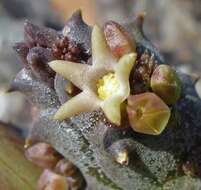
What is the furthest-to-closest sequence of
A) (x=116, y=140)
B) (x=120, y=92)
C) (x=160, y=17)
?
1. (x=160, y=17)
2. (x=116, y=140)
3. (x=120, y=92)

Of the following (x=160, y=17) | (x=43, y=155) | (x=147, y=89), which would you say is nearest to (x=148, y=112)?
(x=147, y=89)

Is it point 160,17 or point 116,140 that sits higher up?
point 116,140

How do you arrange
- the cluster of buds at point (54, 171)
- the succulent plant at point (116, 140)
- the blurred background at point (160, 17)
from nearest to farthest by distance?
1. the succulent plant at point (116, 140)
2. the cluster of buds at point (54, 171)
3. the blurred background at point (160, 17)

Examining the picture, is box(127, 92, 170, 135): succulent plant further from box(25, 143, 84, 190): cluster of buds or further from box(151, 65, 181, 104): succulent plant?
box(25, 143, 84, 190): cluster of buds

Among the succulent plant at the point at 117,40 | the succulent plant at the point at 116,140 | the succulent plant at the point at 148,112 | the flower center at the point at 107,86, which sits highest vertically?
the succulent plant at the point at 117,40

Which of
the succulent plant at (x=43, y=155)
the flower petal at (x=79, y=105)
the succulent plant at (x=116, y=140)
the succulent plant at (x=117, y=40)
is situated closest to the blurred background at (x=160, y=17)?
the succulent plant at (x=43, y=155)

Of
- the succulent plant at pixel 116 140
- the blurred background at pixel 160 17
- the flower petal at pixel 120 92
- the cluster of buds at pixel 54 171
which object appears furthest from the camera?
the blurred background at pixel 160 17

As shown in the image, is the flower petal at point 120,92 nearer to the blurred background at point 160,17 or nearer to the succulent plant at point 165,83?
the succulent plant at point 165,83

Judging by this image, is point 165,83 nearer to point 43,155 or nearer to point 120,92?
point 120,92
